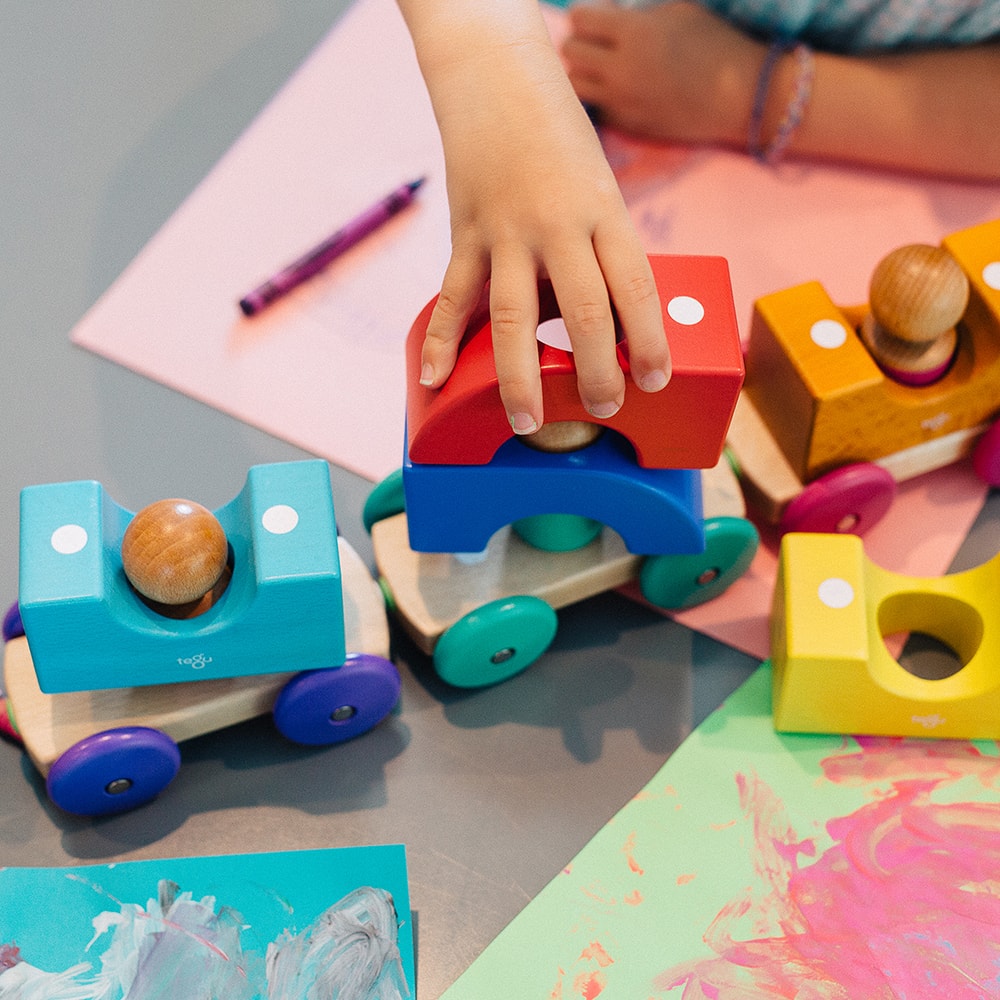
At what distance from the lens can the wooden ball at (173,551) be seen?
25.3 inches

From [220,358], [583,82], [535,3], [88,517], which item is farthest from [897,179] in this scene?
[88,517]

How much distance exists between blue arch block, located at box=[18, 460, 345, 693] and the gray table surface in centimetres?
9

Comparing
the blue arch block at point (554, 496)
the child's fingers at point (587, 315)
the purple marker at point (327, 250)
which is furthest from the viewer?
the purple marker at point (327, 250)

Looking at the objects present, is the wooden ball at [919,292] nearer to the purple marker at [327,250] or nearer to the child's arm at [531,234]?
the child's arm at [531,234]

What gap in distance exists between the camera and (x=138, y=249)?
968 millimetres

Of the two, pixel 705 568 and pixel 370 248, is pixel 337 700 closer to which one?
pixel 705 568

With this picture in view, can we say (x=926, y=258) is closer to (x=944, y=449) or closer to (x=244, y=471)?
(x=944, y=449)

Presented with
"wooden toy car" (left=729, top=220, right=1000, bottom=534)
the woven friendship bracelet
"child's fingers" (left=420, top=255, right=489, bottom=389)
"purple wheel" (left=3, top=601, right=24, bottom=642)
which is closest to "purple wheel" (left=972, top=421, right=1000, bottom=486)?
"wooden toy car" (left=729, top=220, right=1000, bottom=534)

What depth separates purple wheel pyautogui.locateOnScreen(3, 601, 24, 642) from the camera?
0.75 meters

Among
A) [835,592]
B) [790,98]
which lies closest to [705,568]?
[835,592]

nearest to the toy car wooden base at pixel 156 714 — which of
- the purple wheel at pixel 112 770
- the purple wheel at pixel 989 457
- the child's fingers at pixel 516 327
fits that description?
the purple wheel at pixel 112 770

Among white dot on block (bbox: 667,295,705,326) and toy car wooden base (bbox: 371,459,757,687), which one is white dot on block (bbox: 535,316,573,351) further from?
toy car wooden base (bbox: 371,459,757,687)

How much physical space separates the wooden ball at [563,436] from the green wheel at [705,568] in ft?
0.36

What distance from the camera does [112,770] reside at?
0.69 meters
